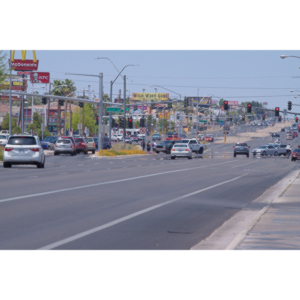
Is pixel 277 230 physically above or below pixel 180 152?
above

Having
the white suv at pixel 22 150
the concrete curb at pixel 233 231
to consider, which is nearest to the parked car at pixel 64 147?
the white suv at pixel 22 150

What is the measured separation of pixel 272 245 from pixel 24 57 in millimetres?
110068

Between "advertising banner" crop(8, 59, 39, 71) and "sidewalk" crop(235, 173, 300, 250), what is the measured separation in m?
102

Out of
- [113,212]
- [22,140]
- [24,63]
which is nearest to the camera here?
[113,212]

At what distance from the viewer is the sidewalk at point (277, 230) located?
379 inches

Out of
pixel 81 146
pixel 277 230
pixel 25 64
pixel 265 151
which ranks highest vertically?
pixel 25 64

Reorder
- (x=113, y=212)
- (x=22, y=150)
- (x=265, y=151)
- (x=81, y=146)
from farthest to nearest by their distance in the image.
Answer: (x=265, y=151), (x=81, y=146), (x=22, y=150), (x=113, y=212)

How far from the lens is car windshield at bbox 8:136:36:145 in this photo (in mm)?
31375

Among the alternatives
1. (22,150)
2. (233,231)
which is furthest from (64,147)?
(233,231)

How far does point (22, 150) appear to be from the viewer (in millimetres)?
31391

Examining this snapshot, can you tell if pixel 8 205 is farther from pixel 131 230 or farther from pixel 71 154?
pixel 71 154

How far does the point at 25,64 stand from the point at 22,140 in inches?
3377

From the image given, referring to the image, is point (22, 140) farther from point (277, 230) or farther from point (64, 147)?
point (64, 147)

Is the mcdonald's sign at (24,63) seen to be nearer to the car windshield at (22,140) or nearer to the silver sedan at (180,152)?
the silver sedan at (180,152)
